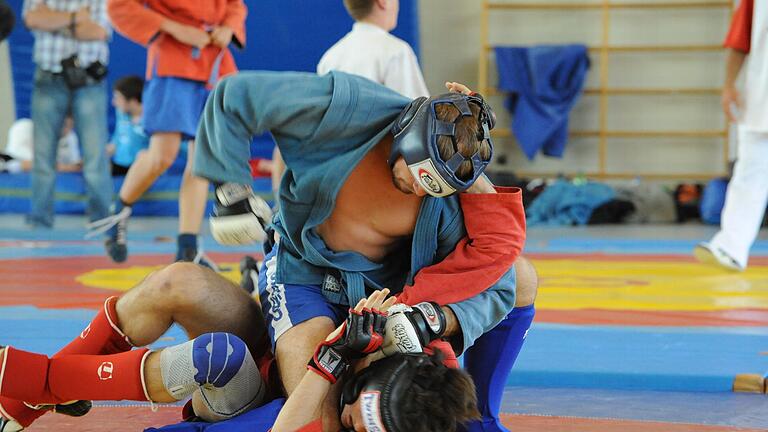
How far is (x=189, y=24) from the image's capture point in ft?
15.7

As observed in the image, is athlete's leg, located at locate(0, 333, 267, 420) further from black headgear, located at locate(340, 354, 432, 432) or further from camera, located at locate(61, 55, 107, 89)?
camera, located at locate(61, 55, 107, 89)

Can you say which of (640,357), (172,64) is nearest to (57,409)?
(640,357)

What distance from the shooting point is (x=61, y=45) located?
7.17m

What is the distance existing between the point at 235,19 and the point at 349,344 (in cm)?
333

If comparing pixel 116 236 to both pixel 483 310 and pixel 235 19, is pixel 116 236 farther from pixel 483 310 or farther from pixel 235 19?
pixel 483 310

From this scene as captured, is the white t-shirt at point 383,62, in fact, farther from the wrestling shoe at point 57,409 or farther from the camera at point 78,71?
the camera at point 78,71

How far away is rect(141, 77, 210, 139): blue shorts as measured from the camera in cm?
467

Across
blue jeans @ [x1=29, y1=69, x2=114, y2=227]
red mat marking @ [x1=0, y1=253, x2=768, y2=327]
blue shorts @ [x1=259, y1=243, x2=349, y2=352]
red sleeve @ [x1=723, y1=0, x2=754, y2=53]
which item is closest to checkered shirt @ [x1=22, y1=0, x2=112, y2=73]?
blue jeans @ [x1=29, y1=69, x2=114, y2=227]

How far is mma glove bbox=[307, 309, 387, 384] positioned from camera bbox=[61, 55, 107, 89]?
18.6 feet

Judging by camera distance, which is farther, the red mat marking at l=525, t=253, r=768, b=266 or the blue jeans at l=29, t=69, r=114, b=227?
the blue jeans at l=29, t=69, r=114, b=227

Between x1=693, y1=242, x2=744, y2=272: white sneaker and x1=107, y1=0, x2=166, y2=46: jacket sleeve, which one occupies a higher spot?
x1=107, y1=0, x2=166, y2=46: jacket sleeve

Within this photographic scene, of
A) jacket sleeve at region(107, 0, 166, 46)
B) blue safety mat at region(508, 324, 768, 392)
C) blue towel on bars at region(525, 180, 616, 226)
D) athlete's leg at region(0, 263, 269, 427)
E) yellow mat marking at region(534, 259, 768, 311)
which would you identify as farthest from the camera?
blue towel on bars at region(525, 180, 616, 226)

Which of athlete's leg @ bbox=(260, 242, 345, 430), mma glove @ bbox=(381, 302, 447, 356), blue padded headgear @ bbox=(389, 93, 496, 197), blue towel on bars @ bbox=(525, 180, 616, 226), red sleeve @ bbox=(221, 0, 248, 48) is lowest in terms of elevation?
blue towel on bars @ bbox=(525, 180, 616, 226)

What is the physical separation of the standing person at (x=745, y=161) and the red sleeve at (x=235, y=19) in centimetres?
247
